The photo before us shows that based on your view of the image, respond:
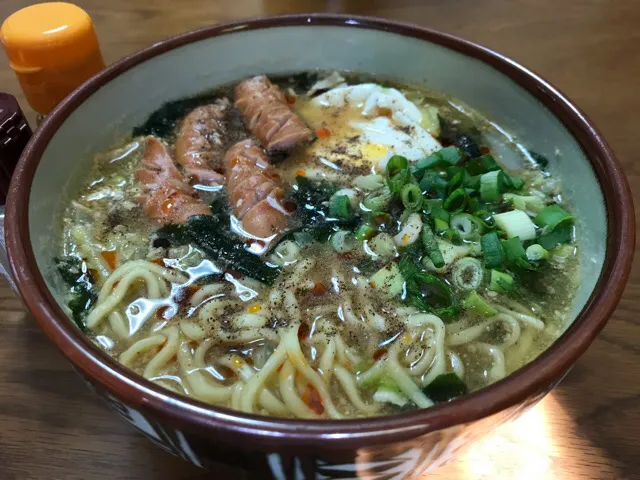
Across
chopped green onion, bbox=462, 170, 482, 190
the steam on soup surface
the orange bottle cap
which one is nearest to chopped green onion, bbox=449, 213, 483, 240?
the steam on soup surface

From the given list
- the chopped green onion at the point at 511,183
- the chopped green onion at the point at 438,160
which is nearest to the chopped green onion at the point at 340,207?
the chopped green onion at the point at 438,160

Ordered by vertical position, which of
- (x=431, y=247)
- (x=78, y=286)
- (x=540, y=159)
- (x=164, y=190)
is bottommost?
(x=78, y=286)

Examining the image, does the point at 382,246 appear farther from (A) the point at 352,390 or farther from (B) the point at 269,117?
(B) the point at 269,117

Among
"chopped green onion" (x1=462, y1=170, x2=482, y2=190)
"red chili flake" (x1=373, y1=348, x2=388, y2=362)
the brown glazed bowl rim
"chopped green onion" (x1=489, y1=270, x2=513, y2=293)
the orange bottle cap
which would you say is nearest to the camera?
the brown glazed bowl rim

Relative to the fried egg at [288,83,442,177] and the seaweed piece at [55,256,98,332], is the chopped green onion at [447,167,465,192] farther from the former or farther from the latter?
the seaweed piece at [55,256,98,332]

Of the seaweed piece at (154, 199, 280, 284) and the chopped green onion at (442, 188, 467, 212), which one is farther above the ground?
the chopped green onion at (442, 188, 467, 212)

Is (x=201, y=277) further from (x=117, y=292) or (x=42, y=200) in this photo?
(x=42, y=200)

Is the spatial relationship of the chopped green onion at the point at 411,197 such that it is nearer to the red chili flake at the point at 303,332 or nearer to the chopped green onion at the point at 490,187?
the chopped green onion at the point at 490,187

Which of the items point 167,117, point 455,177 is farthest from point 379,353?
point 167,117
